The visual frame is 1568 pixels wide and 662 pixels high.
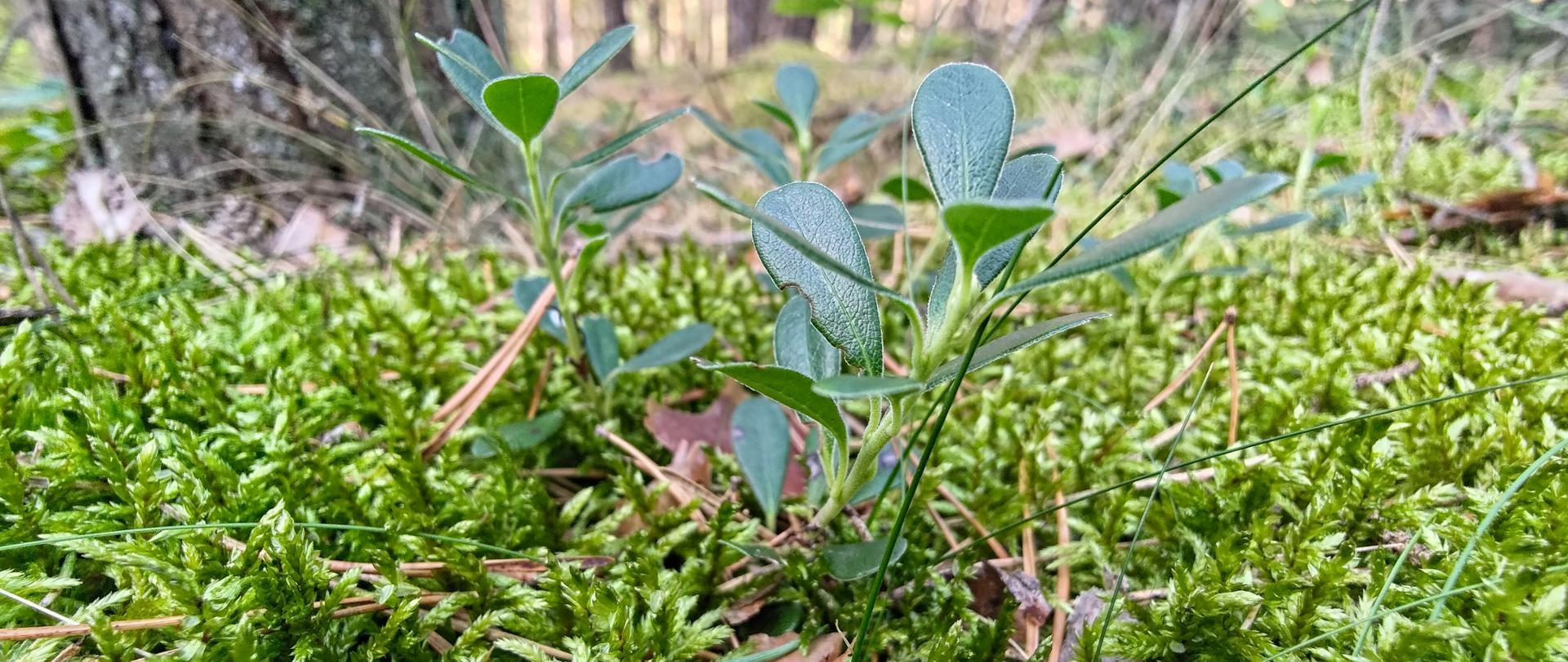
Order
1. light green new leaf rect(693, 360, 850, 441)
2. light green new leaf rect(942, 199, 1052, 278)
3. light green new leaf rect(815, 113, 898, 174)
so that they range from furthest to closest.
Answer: light green new leaf rect(815, 113, 898, 174), light green new leaf rect(693, 360, 850, 441), light green new leaf rect(942, 199, 1052, 278)

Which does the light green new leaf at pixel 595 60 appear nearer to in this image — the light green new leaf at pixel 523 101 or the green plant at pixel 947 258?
the light green new leaf at pixel 523 101

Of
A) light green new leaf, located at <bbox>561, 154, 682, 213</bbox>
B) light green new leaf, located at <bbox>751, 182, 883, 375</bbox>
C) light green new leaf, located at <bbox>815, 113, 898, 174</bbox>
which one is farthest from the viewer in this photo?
light green new leaf, located at <bbox>815, 113, 898, 174</bbox>

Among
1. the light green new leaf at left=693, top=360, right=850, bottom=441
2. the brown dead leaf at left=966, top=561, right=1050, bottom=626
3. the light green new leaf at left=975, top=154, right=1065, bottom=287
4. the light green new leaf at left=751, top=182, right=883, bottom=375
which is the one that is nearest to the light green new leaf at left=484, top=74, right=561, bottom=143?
the light green new leaf at left=751, top=182, right=883, bottom=375

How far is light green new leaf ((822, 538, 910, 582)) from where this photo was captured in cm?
87

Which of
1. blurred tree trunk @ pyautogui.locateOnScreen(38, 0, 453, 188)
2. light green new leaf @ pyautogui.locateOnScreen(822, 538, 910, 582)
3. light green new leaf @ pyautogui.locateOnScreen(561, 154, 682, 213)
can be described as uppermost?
blurred tree trunk @ pyautogui.locateOnScreen(38, 0, 453, 188)

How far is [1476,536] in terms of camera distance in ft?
2.38

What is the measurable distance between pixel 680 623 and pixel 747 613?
5.0 inches

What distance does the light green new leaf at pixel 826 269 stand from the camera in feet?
2.63

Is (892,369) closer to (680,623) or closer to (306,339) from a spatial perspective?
(680,623)

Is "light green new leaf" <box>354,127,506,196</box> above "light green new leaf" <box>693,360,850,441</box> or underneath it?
above

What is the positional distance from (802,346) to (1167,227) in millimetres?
454

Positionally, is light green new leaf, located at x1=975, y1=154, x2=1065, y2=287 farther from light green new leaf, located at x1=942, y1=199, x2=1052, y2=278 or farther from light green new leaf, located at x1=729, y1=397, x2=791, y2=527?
light green new leaf, located at x1=729, y1=397, x2=791, y2=527

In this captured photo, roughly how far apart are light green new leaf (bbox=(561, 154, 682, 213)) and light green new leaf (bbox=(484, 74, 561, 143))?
0.16 m

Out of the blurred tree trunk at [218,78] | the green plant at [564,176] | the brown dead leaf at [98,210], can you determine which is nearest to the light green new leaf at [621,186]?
the green plant at [564,176]
